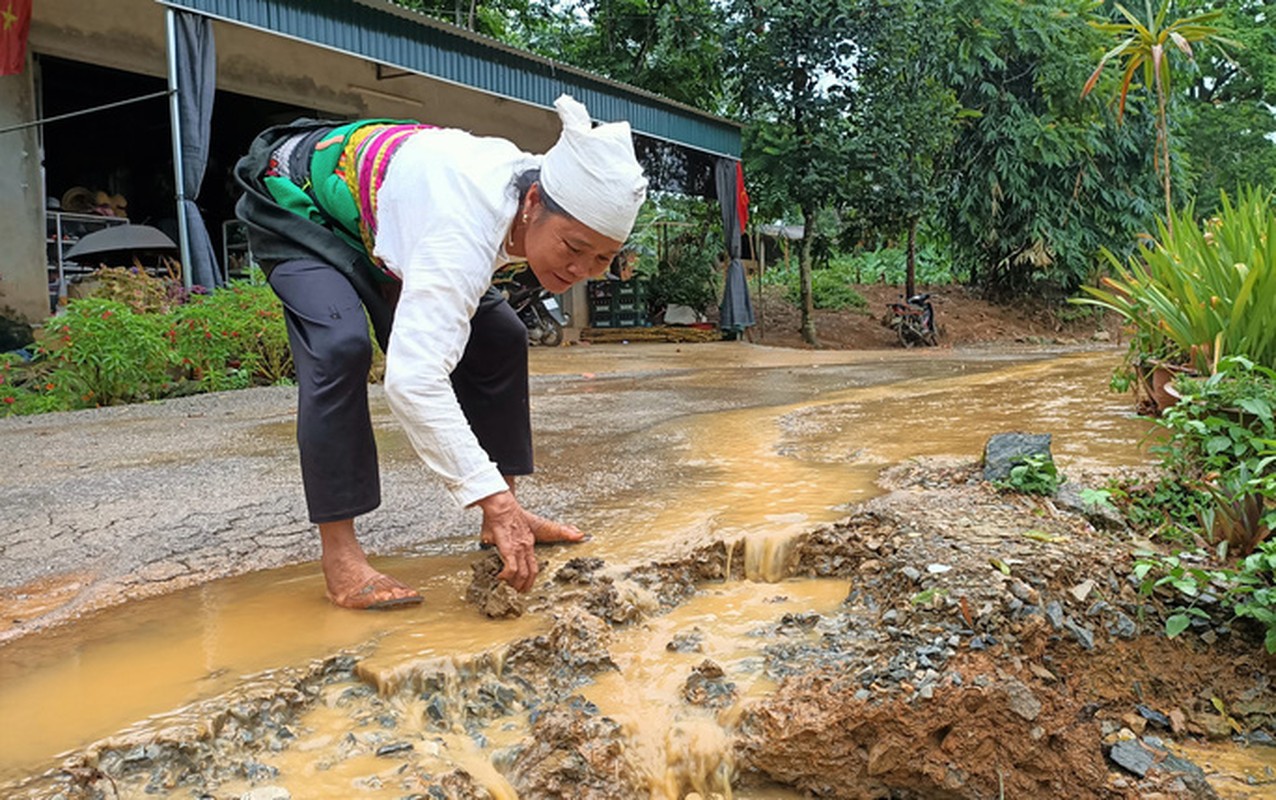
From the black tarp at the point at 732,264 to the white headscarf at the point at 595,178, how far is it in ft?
36.6

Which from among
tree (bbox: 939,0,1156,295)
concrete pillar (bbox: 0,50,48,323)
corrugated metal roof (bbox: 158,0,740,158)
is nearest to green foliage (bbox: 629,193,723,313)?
corrugated metal roof (bbox: 158,0,740,158)

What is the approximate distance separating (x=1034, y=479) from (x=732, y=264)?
33.9 ft

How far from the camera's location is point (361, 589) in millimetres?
2219

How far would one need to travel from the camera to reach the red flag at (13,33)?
753 cm

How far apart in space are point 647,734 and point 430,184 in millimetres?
1157

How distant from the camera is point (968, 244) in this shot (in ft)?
56.4

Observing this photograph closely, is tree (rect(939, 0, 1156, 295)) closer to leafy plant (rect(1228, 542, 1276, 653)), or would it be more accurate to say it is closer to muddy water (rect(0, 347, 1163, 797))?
muddy water (rect(0, 347, 1163, 797))

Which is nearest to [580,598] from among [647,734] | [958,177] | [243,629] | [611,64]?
[647,734]

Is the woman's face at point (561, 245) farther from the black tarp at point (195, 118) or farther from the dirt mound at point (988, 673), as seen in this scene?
the black tarp at point (195, 118)

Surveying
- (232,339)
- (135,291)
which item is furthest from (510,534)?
(135,291)

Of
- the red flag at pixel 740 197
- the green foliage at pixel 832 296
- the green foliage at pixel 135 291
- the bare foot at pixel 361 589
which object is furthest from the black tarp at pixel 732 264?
the bare foot at pixel 361 589

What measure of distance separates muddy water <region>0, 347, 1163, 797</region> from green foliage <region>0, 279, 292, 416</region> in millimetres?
3165

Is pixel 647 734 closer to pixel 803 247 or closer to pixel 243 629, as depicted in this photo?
pixel 243 629

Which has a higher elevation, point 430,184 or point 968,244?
point 968,244
